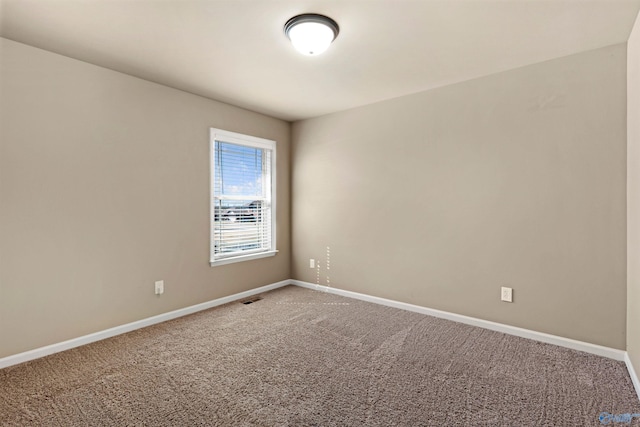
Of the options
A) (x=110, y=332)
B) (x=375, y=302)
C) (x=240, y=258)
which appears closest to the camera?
(x=110, y=332)

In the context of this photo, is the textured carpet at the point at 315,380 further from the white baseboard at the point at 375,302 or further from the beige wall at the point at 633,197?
the beige wall at the point at 633,197

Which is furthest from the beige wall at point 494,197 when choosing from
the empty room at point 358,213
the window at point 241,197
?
the window at point 241,197

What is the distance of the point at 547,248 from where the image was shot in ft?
9.11

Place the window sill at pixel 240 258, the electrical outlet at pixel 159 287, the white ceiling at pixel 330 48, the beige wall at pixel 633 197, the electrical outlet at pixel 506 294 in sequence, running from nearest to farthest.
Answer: the white ceiling at pixel 330 48
the beige wall at pixel 633 197
the electrical outlet at pixel 506 294
the electrical outlet at pixel 159 287
the window sill at pixel 240 258

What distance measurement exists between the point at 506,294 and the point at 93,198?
3841 millimetres

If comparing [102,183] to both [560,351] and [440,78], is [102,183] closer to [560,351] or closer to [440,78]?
[440,78]

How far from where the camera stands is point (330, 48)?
98.9 inches

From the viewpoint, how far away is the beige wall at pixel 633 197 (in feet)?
6.91

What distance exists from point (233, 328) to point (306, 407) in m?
1.42

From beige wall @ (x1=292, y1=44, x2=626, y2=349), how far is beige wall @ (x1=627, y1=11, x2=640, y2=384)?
99 millimetres

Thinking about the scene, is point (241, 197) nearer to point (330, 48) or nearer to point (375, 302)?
point (375, 302)

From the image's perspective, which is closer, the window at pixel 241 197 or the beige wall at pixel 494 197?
the beige wall at pixel 494 197

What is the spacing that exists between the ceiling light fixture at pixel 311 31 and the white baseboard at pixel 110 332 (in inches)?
113

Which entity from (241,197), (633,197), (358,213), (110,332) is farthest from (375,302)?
(110,332)
